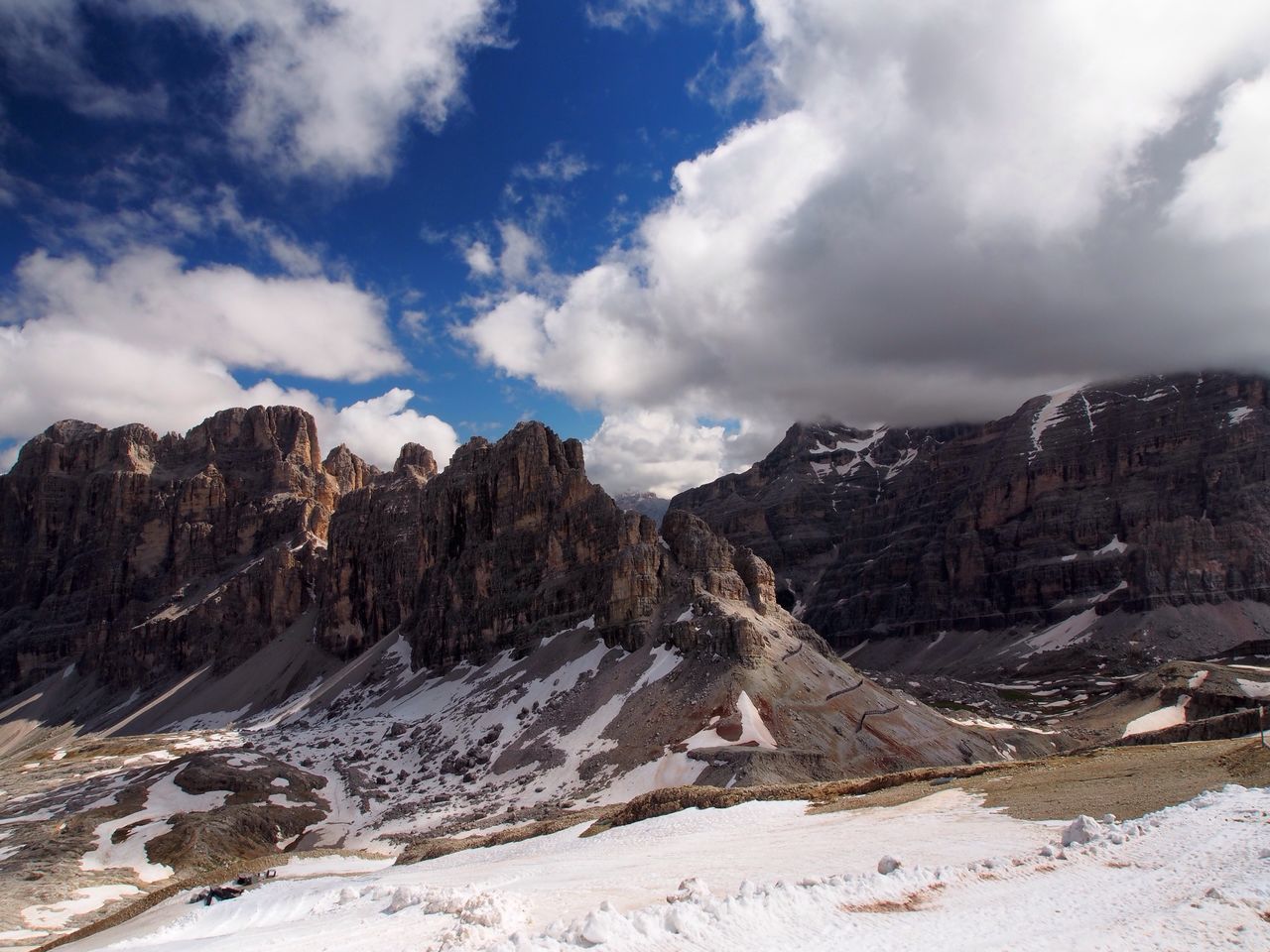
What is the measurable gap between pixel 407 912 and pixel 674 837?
1066cm

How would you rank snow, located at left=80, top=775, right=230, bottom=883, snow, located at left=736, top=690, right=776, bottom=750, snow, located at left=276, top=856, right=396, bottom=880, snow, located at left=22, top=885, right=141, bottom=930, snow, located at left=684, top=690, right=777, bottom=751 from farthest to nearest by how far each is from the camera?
snow, located at left=736, top=690, right=776, bottom=750, snow, located at left=684, top=690, right=777, bottom=751, snow, located at left=80, top=775, right=230, bottom=883, snow, located at left=22, top=885, right=141, bottom=930, snow, located at left=276, top=856, right=396, bottom=880

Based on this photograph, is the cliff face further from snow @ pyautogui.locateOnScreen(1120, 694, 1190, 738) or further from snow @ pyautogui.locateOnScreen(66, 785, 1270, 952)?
snow @ pyautogui.locateOnScreen(66, 785, 1270, 952)

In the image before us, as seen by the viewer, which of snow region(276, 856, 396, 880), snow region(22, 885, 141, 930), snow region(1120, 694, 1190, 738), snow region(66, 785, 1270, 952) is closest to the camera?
snow region(66, 785, 1270, 952)

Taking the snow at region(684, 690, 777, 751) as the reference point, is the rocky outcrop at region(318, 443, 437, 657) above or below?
above

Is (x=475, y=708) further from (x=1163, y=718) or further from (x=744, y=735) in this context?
(x=1163, y=718)

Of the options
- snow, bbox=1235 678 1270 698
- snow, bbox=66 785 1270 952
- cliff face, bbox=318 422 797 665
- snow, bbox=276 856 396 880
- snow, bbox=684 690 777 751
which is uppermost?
cliff face, bbox=318 422 797 665

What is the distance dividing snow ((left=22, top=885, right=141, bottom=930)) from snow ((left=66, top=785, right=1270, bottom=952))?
21.8 metres

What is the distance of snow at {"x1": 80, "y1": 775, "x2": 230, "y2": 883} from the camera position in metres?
54.8

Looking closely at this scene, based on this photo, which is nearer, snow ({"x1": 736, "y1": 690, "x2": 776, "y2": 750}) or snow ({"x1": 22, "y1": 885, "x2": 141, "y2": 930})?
snow ({"x1": 22, "y1": 885, "x2": 141, "y2": 930})

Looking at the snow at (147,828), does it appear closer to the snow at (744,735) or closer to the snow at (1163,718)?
the snow at (744,735)

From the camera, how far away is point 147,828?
6156 centimetres

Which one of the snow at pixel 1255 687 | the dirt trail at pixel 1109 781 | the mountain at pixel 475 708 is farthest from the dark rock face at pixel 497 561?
the snow at pixel 1255 687

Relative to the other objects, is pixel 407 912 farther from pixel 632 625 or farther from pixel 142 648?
pixel 142 648

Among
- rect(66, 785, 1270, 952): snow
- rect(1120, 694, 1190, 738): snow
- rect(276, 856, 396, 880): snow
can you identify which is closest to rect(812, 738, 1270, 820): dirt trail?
rect(66, 785, 1270, 952): snow
